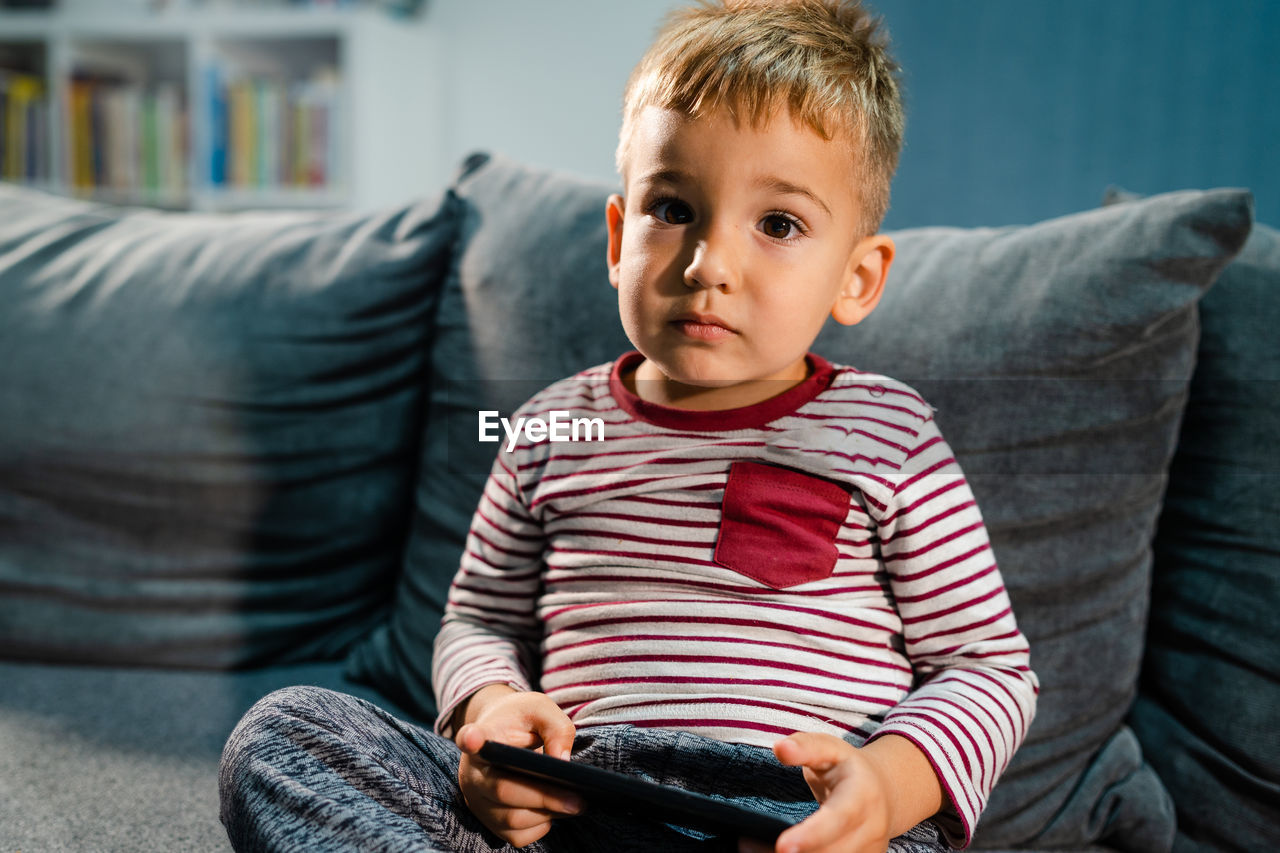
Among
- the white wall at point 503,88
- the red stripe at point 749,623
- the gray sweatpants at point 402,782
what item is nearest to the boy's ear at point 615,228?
the red stripe at point 749,623

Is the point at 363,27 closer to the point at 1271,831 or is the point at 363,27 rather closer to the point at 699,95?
the point at 699,95

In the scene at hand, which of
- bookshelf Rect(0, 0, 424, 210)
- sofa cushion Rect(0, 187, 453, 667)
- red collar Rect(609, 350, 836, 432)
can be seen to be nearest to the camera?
red collar Rect(609, 350, 836, 432)

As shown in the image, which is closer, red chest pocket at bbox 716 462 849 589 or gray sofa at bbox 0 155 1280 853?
red chest pocket at bbox 716 462 849 589

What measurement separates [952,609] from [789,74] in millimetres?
386

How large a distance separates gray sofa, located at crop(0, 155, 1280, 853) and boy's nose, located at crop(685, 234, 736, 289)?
255 mm

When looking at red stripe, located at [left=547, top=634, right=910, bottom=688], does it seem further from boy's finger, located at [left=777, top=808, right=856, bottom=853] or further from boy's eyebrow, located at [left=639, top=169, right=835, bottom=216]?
boy's eyebrow, located at [left=639, top=169, right=835, bottom=216]

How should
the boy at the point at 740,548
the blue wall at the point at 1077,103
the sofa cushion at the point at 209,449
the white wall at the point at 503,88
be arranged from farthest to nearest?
the white wall at the point at 503,88 → the blue wall at the point at 1077,103 → the sofa cushion at the point at 209,449 → the boy at the point at 740,548

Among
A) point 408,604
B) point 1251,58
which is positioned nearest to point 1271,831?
point 408,604

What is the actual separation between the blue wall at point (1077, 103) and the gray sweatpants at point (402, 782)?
33.9 inches

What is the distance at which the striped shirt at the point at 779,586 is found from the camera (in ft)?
2.11

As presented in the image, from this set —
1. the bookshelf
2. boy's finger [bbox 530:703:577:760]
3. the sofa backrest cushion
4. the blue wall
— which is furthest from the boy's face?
the bookshelf

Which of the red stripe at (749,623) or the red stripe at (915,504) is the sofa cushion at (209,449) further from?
the red stripe at (915,504)

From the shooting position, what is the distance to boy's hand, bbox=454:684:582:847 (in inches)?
22.3

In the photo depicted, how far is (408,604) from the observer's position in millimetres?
1014
